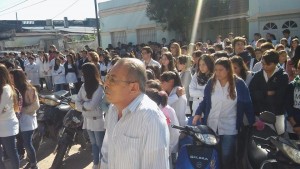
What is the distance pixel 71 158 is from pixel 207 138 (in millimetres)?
3154

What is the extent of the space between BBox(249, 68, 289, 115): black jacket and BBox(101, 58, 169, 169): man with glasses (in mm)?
2719

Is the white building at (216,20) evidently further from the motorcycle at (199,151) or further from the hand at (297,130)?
the motorcycle at (199,151)

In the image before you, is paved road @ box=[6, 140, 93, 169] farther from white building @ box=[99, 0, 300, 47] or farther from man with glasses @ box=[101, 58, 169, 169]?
white building @ box=[99, 0, 300, 47]

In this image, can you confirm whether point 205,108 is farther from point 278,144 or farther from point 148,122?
point 148,122

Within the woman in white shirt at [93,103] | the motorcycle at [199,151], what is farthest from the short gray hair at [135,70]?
the woman in white shirt at [93,103]

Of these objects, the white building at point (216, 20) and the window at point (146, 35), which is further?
the window at point (146, 35)

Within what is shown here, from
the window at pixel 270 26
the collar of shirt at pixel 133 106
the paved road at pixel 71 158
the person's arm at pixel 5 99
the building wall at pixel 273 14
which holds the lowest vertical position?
the paved road at pixel 71 158

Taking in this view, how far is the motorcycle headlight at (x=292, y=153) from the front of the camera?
2.79 metres

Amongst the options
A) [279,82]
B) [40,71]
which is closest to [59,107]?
[279,82]

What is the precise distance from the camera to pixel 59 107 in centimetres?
609

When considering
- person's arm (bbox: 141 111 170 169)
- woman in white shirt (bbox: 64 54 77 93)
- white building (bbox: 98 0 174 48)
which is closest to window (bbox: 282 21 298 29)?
white building (bbox: 98 0 174 48)

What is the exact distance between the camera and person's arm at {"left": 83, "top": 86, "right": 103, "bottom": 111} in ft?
15.2

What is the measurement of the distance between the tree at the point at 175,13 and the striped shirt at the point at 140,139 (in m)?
18.6

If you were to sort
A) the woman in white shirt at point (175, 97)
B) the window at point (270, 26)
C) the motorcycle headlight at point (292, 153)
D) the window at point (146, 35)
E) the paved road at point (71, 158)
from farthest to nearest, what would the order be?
the window at point (146, 35)
the window at point (270, 26)
the paved road at point (71, 158)
the woman in white shirt at point (175, 97)
the motorcycle headlight at point (292, 153)
